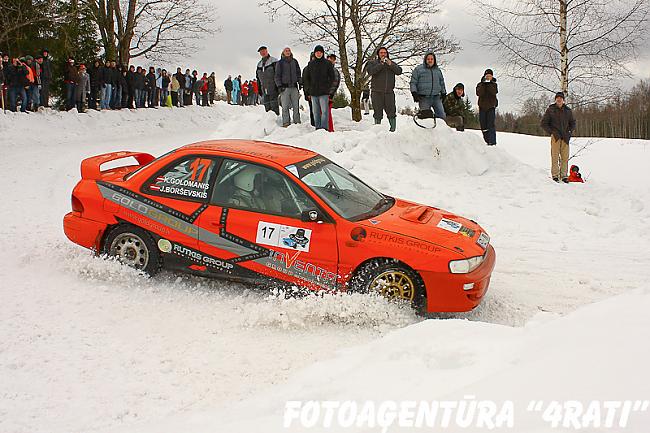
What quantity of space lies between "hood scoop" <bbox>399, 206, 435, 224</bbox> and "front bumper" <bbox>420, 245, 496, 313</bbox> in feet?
2.37

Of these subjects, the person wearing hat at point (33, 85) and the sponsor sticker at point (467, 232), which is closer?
the sponsor sticker at point (467, 232)

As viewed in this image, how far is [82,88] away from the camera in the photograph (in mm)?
20375

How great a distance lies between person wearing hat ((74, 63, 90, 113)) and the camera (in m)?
20.1

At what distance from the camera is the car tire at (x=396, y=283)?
18.3 feet

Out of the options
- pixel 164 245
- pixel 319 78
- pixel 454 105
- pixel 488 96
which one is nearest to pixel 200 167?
pixel 164 245

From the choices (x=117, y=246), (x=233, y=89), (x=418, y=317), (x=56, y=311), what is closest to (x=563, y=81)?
(x=418, y=317)

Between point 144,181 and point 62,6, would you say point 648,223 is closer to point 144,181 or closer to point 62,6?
point 144,181

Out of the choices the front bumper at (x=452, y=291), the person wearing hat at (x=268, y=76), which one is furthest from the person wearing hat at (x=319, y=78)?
the front bumper at (x=452, y=291)

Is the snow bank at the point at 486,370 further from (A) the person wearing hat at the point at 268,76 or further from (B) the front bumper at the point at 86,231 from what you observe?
(A) the person wearing hat at the point at 268,76

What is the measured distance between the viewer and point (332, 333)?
5.35 meters

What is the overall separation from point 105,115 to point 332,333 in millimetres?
18947

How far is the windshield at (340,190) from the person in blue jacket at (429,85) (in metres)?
6.49

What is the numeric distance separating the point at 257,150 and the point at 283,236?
1.24 meters

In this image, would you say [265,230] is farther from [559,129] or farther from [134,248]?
[559,129]
